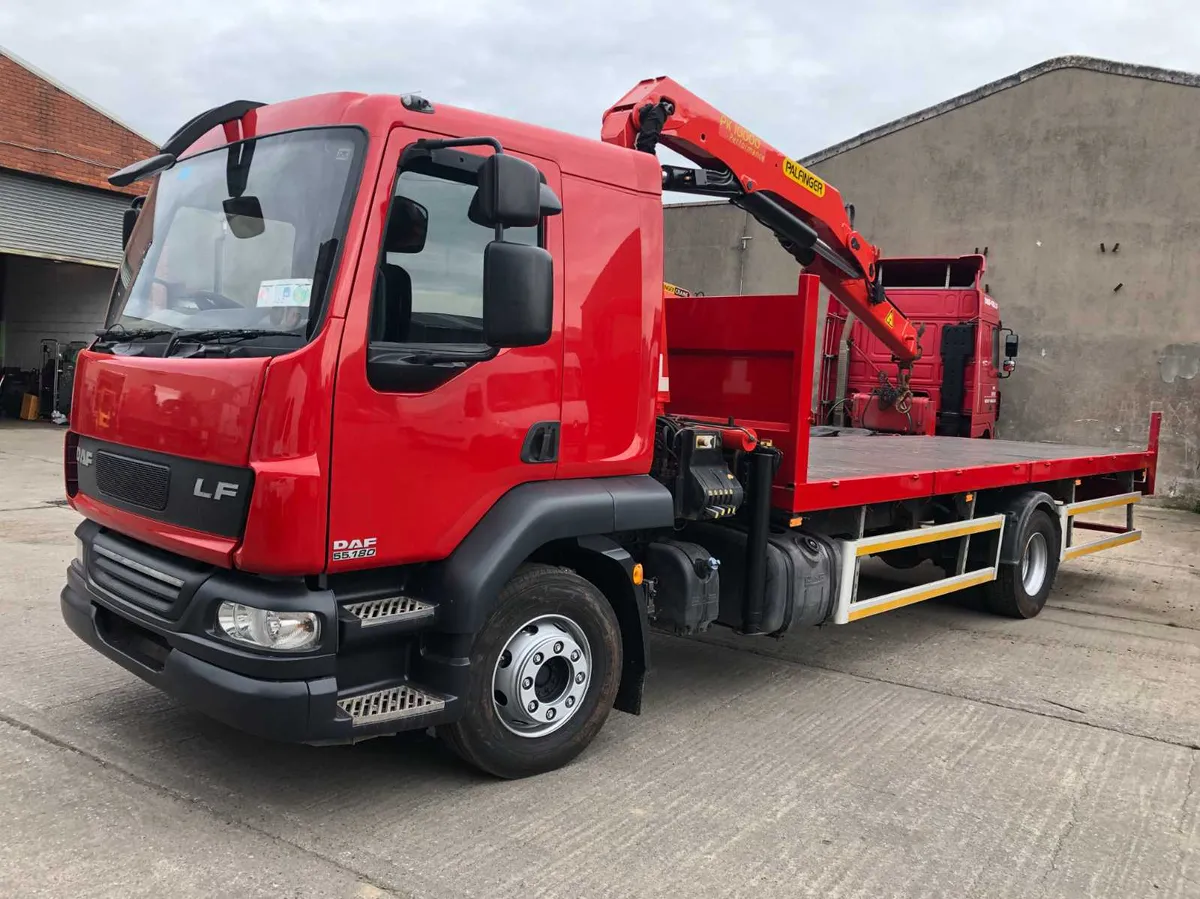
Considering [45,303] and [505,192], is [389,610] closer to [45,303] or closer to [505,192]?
[505,192]

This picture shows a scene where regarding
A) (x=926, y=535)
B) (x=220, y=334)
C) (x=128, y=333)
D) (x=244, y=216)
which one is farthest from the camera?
(x=926, y=535)

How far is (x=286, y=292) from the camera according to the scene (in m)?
3.10

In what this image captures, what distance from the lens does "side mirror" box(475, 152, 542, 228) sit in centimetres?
304

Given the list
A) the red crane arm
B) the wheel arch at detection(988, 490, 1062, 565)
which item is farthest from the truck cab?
the wheel arch at detection(988, 490, 1062, 565)

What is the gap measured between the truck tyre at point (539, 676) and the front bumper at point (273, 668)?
0.25m

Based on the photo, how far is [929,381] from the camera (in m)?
11.5

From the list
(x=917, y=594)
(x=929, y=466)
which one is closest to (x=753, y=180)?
(x=929, y=466)

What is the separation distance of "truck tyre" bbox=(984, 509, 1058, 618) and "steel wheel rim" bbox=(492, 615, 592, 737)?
→ 13.8ft

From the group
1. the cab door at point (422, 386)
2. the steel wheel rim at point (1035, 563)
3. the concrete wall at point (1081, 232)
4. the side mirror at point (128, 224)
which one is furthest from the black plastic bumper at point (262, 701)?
the concrete wall at point (1081, 232)

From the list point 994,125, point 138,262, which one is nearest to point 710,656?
point 138,262

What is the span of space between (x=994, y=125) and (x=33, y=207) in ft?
54.6

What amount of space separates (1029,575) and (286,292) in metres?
6.01

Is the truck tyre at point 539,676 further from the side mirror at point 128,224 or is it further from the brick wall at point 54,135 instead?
the brick wall at point 54,135

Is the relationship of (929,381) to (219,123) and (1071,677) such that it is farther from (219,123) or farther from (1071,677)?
(219,123)
